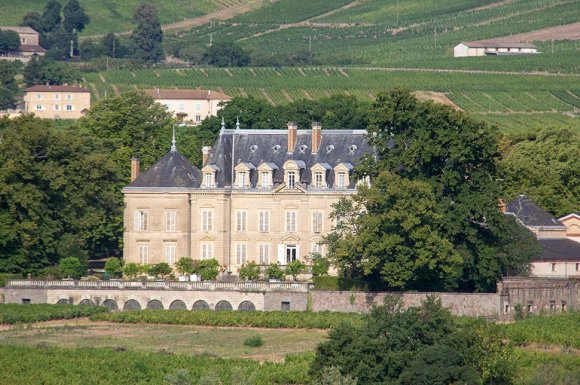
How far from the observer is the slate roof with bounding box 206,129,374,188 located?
80.6 m

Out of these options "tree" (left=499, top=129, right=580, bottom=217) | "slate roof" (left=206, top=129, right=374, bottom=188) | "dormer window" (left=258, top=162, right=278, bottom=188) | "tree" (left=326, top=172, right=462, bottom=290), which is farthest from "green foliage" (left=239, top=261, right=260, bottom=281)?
"tree" (left=499, top=129, right=580, bottom=217)

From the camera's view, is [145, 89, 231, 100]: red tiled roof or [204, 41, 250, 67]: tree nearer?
[145, 89, 231, 100]: red tiled roof

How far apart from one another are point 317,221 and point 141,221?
7452mm

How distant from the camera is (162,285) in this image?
3051 inches

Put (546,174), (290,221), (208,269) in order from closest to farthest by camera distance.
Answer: (208,269)
(290,221)
(546,174)

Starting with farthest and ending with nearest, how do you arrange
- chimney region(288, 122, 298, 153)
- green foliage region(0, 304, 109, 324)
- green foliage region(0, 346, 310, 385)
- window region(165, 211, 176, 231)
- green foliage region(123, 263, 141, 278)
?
chimney region(288, 122, 298, 153) → window region(165, 211, 176, 231) → green foliage region(123, 263, 141, 278) → green foliage region(0, 304, 109, 324) → green foliage region(0, 346, 310, 385)

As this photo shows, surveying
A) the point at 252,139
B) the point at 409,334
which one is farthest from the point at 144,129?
the point at 409,334

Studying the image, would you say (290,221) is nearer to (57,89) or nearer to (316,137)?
(316,137)

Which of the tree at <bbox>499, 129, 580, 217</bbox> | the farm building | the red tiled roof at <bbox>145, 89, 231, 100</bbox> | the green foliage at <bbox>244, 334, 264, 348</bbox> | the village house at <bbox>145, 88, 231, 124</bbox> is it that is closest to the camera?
the green foliage at <bbox>244, 334, 264, 348</bbox>

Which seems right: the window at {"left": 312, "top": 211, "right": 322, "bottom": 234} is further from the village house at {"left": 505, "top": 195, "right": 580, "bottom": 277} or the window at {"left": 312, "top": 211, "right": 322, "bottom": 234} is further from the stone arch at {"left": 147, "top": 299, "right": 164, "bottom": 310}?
the village house at {"left": 505, "top": 195, "right": 580, "bottom": 277}

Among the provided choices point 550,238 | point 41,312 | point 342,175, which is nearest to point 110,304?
point 41,312

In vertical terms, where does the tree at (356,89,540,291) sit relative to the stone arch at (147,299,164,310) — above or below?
above

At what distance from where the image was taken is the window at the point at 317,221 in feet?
263

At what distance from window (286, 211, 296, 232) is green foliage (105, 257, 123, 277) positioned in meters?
7.15
